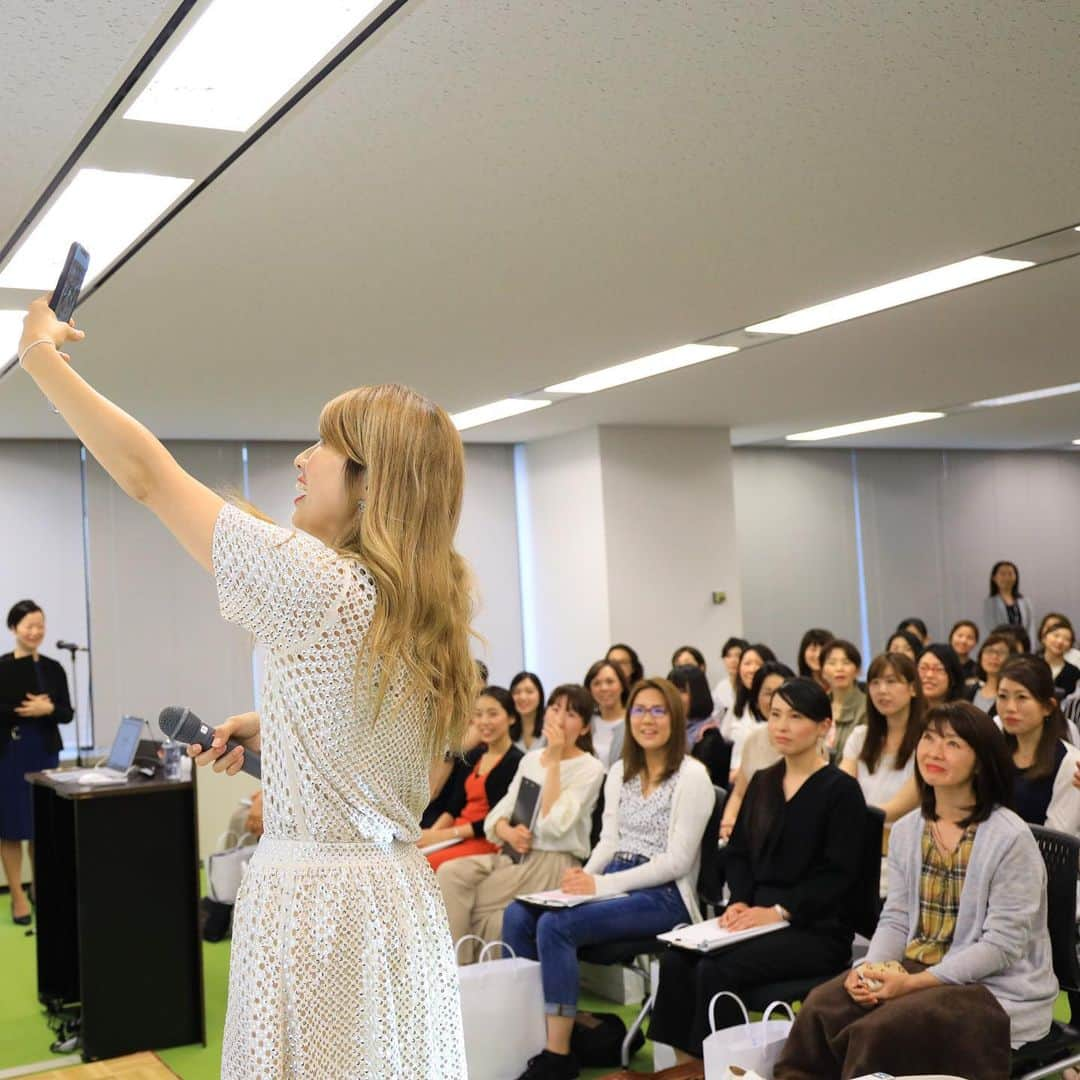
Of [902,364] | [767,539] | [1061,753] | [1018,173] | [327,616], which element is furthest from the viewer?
[767,539]

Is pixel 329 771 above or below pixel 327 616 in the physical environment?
below

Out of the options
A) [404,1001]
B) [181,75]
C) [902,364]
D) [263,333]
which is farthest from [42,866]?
[902,364]

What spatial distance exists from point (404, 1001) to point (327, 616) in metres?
0.43

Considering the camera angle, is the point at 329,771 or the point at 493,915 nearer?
the point at 329,771

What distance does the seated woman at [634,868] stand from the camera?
391 centimetres

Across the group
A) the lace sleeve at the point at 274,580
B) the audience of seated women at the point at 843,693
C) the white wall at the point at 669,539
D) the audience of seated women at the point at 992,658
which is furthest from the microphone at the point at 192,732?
the white wall at the point at 669,539

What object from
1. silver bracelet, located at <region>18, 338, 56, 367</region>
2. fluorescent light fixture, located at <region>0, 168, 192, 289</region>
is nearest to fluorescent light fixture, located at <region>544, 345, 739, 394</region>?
fluorescent light fixture, located at <region>0, 168, 192, 289</region>

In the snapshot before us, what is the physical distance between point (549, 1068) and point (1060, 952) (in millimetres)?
1534

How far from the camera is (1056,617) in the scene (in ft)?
23.9

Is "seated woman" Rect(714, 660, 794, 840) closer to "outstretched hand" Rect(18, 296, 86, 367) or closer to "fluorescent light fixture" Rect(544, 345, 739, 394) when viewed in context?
"fluorescent light fixture" Rect(544, 345, 739, 394)

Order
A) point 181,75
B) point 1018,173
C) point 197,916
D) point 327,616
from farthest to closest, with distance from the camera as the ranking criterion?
point 197,916, point 1018,173, point 181,75, point 327,616

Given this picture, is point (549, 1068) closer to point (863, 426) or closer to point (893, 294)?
point (893, 294)

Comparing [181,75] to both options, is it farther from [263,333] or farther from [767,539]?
[767,539]

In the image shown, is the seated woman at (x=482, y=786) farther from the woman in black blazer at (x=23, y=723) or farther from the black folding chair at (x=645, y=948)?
the woman in black blazer at (x=23, y=723)
